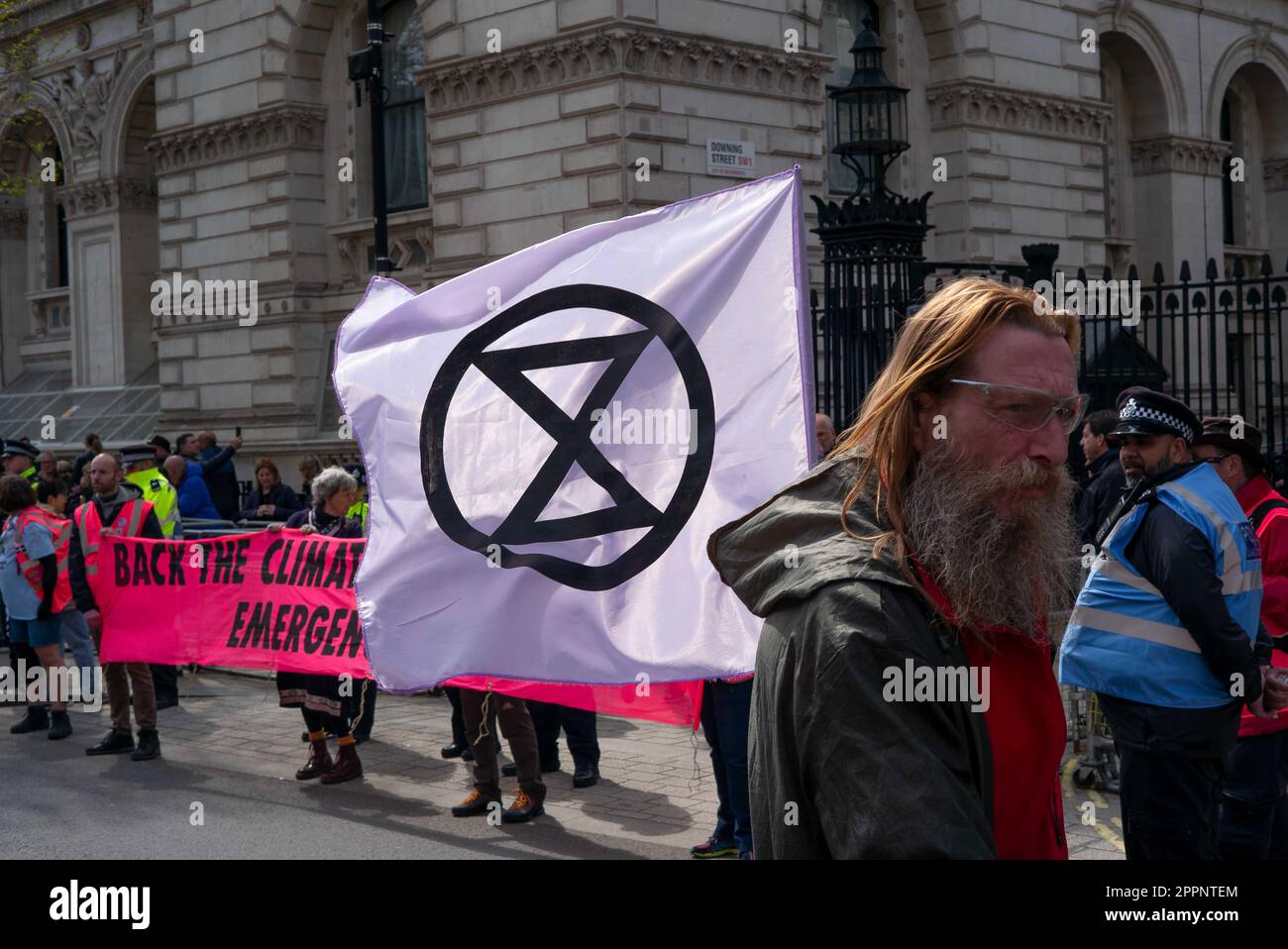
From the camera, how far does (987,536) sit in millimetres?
2338

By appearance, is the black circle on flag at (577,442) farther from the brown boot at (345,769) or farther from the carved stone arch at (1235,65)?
the carved stone arch at (1235,65)

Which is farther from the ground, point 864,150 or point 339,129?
point 339,129

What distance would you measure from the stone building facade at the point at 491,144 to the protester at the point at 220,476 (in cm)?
301

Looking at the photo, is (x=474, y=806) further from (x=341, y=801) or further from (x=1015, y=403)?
(x=1015, y=403)

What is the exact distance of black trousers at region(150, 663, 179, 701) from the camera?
495 inches

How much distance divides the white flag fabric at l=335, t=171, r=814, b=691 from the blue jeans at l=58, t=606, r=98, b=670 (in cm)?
635

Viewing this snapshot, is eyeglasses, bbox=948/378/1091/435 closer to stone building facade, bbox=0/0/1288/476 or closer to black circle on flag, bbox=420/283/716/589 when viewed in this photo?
black circle on flag, bbox=420/283/716/589

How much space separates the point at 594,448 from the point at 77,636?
24.3 feet

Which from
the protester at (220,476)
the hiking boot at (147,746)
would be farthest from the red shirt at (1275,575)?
the protester at (220,476)

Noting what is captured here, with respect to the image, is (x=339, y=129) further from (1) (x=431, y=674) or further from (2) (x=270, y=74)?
(1) (x=431, y=674)

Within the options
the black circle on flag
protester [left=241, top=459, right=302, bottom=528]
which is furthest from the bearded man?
protester [left=241, top=459, right=302, bottom=528]
